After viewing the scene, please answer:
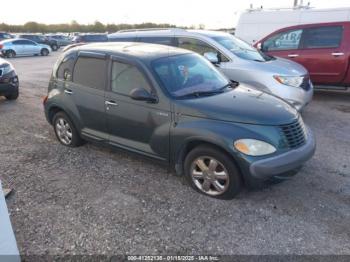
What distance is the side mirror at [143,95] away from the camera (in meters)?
3.82

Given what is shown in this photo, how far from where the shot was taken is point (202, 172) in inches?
145

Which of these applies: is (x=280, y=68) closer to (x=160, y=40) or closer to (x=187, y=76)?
(x=160, y=40)

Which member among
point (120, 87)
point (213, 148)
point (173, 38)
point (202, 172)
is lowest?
point (202, 172)

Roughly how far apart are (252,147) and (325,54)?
19.4 feet

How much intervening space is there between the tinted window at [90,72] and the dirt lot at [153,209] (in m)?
1.09

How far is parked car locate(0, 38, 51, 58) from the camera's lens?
2330cm

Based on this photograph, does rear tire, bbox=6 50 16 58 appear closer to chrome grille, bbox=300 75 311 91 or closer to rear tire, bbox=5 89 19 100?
rear tire, bbox=5 89 19 100

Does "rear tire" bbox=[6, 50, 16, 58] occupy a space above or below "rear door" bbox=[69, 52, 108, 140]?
below

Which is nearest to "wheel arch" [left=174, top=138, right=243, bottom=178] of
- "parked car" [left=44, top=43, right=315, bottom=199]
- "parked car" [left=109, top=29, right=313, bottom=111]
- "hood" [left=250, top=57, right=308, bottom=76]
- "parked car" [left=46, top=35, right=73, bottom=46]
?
"parked car" [left=44, top=43, right=315, bottom=199]

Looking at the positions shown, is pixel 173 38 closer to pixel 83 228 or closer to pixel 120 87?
pixel 120 87

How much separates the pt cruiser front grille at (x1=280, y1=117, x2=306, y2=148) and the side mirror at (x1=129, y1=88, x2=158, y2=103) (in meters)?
1.49

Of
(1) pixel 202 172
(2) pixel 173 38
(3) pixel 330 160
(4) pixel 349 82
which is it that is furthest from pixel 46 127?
(4) pixel 349 82

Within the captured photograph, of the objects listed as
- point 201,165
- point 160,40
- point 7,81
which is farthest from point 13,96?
point 201,165

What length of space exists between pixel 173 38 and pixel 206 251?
5.45m
